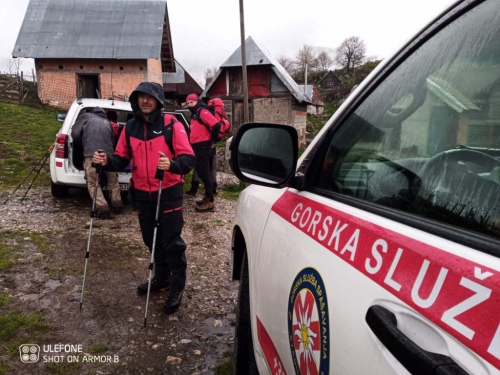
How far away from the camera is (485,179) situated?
87 cm

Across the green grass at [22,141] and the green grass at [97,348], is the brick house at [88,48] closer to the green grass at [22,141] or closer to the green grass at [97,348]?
the green grass at [22,141]

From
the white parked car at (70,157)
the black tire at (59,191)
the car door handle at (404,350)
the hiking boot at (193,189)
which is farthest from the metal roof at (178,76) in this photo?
the car door handle at (404,350)

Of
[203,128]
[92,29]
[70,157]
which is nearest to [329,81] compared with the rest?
[92,29]

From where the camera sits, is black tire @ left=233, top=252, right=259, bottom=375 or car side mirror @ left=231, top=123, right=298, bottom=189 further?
black tire @ left=233, top=252, right=259, bottom=375

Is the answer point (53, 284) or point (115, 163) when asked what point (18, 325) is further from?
point (115, 163)

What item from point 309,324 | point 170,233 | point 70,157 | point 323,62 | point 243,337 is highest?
point 323,62

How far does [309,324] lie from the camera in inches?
45.0

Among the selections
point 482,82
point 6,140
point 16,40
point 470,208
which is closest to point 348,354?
point 470,208

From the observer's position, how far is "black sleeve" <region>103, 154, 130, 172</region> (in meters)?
3.24

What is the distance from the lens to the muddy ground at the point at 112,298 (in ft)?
8.87

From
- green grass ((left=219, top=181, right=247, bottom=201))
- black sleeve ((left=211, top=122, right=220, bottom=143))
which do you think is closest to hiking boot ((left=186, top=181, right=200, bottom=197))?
green grass ((left=219, top=181, right=247, bottom=201))

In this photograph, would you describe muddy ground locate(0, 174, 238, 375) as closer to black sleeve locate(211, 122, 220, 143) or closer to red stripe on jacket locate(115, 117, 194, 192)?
red stripe on jacket locate(115, 117, 194, 192)

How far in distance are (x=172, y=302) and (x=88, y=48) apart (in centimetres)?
2172

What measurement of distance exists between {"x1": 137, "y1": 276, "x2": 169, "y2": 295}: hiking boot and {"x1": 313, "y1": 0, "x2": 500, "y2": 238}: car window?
112 inches
